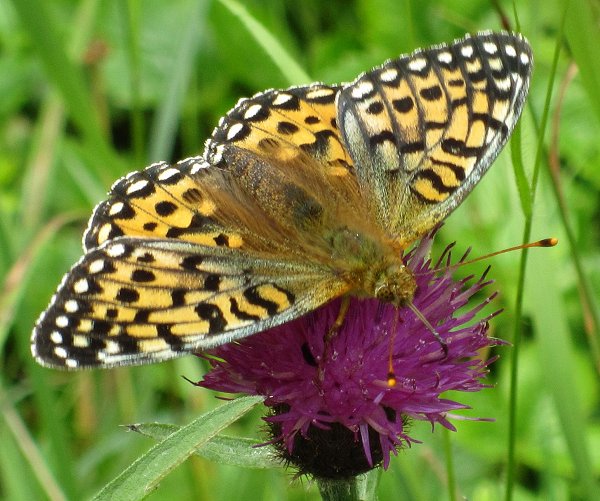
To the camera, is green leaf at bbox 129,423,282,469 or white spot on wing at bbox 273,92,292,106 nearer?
green leaf at bbox 129,423,282,469

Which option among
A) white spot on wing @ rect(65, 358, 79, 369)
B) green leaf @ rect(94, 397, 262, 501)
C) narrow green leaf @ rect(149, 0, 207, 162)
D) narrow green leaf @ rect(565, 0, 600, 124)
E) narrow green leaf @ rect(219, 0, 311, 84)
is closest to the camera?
green leaf @ rect(94, 397, 262, 501)

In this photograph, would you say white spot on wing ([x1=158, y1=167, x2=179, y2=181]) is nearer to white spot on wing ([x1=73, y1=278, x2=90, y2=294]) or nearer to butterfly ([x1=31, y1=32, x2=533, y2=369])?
butterfly ([x1=31, y1=32, x2=533, y2=369])

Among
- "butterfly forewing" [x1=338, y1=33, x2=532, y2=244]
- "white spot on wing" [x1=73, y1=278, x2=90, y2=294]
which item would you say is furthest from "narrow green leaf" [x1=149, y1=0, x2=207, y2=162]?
"white spot on wing" [x1=73, y1=278, x2=90, y2=294]

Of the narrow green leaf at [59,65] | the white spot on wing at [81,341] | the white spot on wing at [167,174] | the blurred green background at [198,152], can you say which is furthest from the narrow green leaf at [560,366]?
the narrow green leaf at [59,65]

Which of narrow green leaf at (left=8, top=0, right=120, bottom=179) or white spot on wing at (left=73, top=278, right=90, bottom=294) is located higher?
narrow green leaf at (left=8, top=0, right=120, bottom=179)

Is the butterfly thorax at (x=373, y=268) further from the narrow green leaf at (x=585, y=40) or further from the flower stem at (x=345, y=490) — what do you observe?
the narrow green leaf at (x=585, y=40)

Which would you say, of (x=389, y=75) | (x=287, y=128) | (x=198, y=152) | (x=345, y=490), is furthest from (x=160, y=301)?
(x=198, y=152)

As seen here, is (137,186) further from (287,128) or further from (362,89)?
(362,89)
